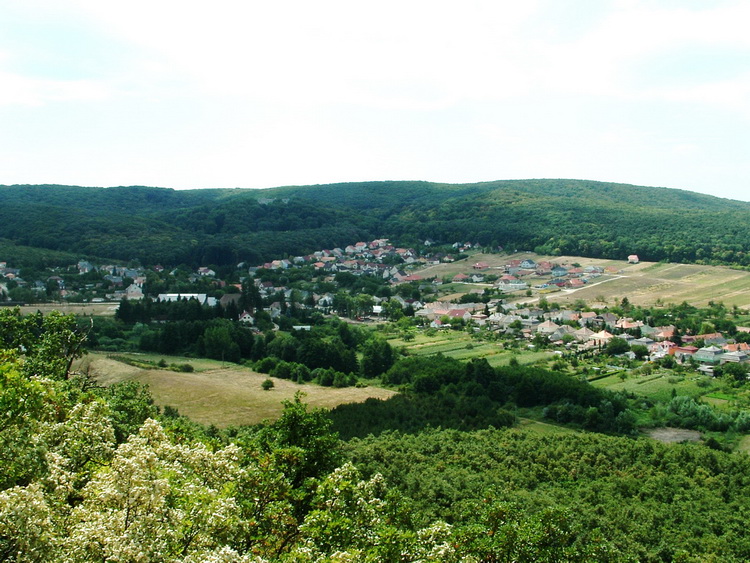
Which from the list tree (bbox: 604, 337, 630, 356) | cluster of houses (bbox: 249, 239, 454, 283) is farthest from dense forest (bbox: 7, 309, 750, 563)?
cluster of houses (bbox: 249, 239, 454, 283)

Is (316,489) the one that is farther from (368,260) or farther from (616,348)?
(368,260)

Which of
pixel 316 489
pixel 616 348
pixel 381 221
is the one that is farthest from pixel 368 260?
pixel 316 489

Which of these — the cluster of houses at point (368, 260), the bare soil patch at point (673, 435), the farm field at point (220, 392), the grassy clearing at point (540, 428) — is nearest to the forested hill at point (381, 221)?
the cluster of houses at point (368, 260)

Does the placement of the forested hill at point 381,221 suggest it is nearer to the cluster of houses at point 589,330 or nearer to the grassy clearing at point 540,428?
the cluster of houses at point 589,330

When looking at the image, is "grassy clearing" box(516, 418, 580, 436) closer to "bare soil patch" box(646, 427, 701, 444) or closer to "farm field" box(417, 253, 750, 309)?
"bare soil patch" box(646, 427, 701, 444)

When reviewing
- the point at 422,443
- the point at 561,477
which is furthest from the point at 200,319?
the point at 561,477
